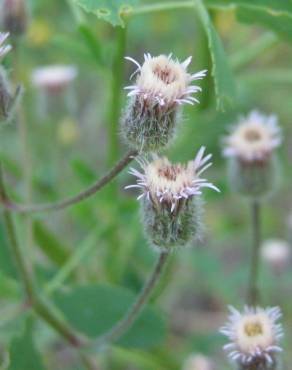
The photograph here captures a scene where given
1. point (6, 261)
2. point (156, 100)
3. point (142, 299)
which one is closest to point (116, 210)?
point (6, 261)

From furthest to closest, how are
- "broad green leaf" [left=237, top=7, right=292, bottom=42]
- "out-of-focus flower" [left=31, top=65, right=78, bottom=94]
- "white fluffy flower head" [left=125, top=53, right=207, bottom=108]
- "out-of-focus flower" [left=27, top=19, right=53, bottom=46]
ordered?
1. "out-of-focus flower" [left=27, top=19, right=53, bottom=46]
2. "out-of-focus flower" [left=31, top=65, right=78, bottom=94]
3. "broad green leaf" [left=237, top=7, right=292, bottom=42]
4. "white fluffy flower head" [left=125, top=53, right=207, bottom=108]

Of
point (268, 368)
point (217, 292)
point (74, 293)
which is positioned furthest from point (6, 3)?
point (217, 292)

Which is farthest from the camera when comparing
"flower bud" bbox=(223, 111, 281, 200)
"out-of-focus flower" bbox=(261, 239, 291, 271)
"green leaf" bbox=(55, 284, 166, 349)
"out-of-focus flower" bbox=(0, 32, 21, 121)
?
"out-of-focus flower" bbox=(261, 239, 291, 271)

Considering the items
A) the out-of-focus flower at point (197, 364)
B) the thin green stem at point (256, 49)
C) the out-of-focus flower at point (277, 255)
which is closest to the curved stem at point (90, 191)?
the out-of-focus flower at point (197, 364)

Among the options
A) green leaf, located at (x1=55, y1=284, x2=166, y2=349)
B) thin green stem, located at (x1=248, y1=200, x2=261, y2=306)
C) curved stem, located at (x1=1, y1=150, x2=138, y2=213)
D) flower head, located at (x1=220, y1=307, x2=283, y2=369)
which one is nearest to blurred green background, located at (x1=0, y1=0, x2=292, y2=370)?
green leaf, located at (x1=55, y1=284, x2=166, y2=349)

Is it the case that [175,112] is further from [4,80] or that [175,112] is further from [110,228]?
[110,228]

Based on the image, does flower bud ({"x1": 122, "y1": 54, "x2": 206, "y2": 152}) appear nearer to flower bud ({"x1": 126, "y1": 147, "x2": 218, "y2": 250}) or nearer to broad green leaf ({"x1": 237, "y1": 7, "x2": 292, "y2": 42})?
flower bud ({"x1": 126, "y1": 147, "x2": 218, "y2": 250})

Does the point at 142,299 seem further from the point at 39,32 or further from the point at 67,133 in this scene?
the point at 39,32

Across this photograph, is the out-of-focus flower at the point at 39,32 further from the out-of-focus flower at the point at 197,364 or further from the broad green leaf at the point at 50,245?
the out-of-focus flower at the point at 197,364
